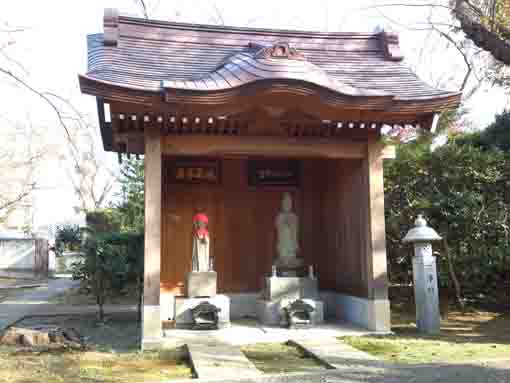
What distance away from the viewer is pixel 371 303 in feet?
23.6

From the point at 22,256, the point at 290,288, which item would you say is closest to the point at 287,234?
the point at 290,288

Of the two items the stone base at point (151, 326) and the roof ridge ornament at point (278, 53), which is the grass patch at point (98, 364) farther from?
the roof ridge ornament at point (278, 53)

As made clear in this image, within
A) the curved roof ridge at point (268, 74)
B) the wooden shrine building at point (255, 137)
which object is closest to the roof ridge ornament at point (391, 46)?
the wooden shrine building at point (255, 137)

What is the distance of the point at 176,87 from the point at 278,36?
3872 millimetres

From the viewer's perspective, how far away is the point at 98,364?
552 centimetres

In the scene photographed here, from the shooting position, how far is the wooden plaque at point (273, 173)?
356 inches

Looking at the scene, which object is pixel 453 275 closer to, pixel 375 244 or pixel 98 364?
pixel 375 244

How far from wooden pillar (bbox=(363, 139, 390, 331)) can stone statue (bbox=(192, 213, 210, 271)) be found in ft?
8.24

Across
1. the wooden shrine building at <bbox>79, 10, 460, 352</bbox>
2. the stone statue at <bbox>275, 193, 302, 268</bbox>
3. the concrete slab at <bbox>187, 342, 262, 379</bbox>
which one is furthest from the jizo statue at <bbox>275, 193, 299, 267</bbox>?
the concrete slab at <bbox>187, 342, 262, 379</bbox>

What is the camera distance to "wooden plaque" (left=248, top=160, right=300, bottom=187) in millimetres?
9047

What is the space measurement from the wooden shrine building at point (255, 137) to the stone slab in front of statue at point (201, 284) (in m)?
0.47

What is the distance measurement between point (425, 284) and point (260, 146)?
10.1 feet

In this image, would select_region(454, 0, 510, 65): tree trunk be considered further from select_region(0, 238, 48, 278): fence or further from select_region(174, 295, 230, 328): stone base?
select_region(0, 238, 48, 278): fence

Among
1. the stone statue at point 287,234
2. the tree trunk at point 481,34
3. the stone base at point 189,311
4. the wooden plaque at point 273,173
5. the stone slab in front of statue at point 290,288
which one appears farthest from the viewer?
the wooden plaque at point 273,173
